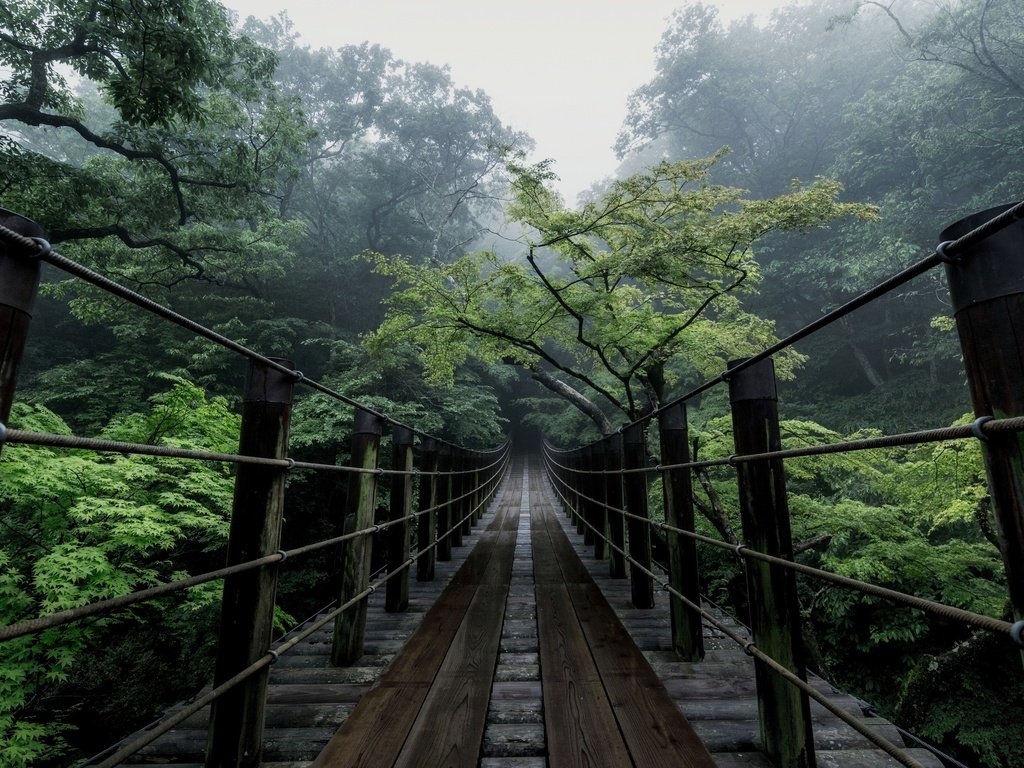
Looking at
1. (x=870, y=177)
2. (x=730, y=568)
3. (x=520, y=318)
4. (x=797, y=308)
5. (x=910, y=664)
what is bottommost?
(x=910, y=664)

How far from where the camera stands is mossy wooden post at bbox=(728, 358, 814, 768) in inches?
49.6

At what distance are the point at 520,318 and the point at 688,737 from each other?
487 cm

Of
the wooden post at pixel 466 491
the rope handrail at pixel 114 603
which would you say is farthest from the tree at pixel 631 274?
the rope handrail at pixel 114 603

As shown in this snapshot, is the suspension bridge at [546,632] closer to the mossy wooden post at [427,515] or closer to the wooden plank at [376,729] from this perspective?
the wooden plank at [376,729]

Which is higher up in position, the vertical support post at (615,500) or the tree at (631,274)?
the tree at (631,274)

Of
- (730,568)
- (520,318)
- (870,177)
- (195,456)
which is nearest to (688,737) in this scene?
(195,456)

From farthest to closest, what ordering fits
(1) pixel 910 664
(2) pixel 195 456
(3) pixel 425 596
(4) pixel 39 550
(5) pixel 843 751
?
(1) pixel 910 664, (4) pixel 39 550, (3) pixel 425 596, (5) pixel 843 751, (2) pixel 195 456

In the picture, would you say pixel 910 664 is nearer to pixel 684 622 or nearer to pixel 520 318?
pixel 684 622

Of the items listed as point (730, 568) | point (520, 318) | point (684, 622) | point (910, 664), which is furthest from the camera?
point (730, 568)

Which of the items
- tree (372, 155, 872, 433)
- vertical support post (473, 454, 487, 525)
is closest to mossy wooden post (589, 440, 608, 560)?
tree (372, 155, 872, 433)

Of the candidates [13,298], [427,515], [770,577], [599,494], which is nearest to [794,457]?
[770,577]

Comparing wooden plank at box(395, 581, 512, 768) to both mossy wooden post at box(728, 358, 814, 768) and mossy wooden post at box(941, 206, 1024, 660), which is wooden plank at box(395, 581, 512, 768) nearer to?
mossy wooden post at box(728, 358, 814, 768)

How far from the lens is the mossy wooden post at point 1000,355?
68 centimetres

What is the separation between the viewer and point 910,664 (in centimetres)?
537
